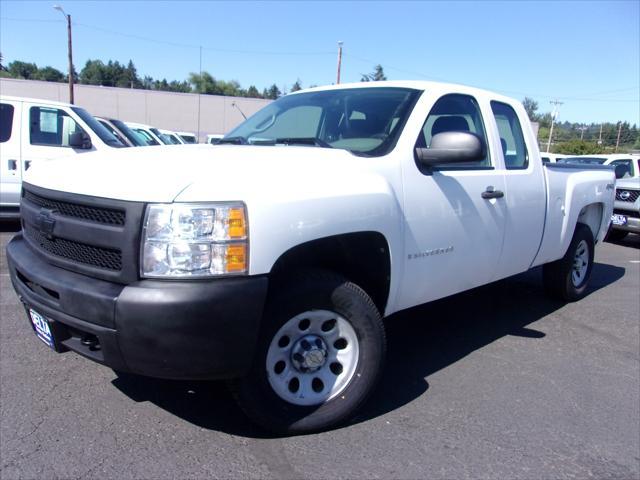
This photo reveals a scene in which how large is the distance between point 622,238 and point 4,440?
1198cm

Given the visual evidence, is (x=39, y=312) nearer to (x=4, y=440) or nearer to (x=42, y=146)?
(x=4, y=440)

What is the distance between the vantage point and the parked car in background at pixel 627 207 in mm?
9500

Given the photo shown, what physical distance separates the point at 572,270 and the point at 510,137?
190cm

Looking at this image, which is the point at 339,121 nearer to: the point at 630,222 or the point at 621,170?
the point at 630,222

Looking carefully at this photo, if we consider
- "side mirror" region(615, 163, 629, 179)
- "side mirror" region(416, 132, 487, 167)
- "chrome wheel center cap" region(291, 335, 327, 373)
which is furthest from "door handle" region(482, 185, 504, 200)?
"side mirror" region(615, 163, 629, 179)

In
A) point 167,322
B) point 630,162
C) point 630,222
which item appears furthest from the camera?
point 630,162

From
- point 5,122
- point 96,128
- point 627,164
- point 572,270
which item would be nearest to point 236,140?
point 572,270

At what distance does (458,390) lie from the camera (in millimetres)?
3359

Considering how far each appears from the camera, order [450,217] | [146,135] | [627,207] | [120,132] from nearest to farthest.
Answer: [450,217], [627,207], [120,132], [146,135]

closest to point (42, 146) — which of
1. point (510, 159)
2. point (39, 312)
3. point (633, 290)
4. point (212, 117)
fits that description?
point (39, 312)

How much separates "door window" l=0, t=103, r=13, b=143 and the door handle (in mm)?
6930

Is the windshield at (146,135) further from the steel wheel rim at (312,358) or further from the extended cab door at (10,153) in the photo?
the steel wheel rim at (312,358)

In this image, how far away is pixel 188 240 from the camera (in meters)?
2.18

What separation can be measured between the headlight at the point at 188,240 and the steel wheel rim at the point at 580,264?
4.40 m
